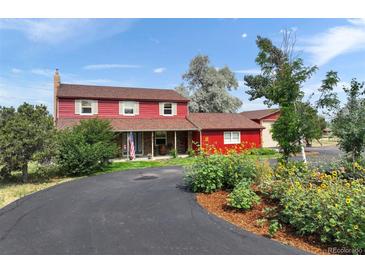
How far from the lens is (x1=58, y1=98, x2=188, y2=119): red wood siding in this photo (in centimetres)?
1936

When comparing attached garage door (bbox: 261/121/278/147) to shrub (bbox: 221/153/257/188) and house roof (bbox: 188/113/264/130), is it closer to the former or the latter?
house roof (bbox: 188/113/264/130)

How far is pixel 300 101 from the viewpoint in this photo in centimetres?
1068

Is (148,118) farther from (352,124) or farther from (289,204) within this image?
(289,204)

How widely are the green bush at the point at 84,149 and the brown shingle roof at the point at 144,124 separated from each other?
3955 mm

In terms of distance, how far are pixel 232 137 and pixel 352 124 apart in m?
15.0

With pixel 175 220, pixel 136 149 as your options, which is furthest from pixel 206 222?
pixel 136 149

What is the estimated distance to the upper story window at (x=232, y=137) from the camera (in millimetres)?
23487

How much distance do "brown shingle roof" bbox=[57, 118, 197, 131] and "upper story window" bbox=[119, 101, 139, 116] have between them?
65cm

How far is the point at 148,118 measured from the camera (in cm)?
2209

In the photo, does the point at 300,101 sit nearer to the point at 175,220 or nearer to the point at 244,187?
the point at 244,187

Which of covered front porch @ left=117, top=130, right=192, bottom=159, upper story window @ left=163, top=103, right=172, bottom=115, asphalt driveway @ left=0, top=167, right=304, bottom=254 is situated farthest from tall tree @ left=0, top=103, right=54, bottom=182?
upper story window @ left=163, top=103, right=172, bottom=115

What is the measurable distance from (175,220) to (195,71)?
1425 inches
